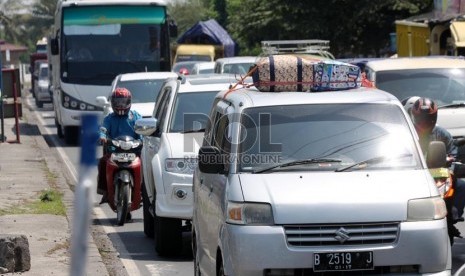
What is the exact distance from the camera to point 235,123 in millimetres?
8805

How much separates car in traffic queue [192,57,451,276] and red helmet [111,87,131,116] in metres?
5.24

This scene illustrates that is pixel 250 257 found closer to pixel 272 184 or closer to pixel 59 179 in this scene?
pixel 272 184

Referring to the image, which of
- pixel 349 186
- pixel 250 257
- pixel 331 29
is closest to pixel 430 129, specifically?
pixel 349 186

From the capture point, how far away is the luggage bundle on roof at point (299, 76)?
9352mm

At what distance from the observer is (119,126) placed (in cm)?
1491

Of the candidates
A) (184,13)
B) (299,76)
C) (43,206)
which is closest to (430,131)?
(299,76)

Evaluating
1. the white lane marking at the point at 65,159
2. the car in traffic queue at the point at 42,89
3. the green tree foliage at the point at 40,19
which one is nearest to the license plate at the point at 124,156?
the white lane marking at the point at 65,159

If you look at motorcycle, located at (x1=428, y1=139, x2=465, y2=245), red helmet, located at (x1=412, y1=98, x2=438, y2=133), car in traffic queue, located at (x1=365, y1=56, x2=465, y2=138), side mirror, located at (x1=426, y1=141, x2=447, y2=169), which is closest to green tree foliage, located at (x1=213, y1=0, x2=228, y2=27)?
car in traffic queue, located at (x1=365, y1=56, x2=465, y2=138)

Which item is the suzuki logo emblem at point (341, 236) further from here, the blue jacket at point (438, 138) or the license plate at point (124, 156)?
the license plate at point (124, 156)

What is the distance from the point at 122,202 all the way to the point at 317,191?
6.83m

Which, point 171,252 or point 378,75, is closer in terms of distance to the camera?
point 171,252

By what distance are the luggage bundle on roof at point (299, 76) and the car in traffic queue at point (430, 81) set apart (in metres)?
8.00

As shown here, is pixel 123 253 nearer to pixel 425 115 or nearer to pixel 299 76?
pixel 425 115

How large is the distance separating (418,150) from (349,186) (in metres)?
0.84
